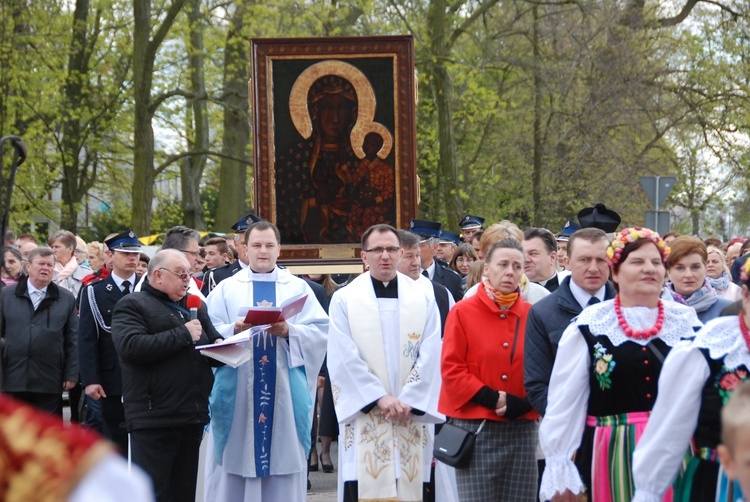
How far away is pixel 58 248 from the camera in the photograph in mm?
13930

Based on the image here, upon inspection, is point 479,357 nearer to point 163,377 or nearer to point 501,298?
point 501,298

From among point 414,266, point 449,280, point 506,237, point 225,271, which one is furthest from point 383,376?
point 225,271

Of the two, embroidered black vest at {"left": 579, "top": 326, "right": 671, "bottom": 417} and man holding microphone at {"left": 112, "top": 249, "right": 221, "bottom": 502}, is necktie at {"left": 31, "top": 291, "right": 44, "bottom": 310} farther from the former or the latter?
embroidered black vest at {"left": 579, "top": 326, "right": 671, "bottom": 417}

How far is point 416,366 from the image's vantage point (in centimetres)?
762

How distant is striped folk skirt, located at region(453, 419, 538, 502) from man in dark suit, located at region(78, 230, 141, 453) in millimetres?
3780

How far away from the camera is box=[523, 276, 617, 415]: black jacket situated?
6.07m

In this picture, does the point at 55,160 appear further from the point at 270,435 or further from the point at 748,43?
the point at 270,435

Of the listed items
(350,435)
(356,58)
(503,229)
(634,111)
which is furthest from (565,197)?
(350,435)

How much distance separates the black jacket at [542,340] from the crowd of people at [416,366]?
0.04 feet

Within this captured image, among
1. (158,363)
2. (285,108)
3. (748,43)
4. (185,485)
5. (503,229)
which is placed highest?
(748,43)

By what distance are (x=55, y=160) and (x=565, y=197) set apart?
12.5m

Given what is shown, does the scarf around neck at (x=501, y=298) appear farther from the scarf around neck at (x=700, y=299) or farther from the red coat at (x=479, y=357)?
the scarf around neck at (x=700, y=299)

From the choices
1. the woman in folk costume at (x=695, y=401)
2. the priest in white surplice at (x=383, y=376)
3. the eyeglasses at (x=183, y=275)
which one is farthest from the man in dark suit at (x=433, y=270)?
the woman in folk costume at (x=695, y=401)

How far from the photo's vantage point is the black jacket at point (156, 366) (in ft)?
24.0
